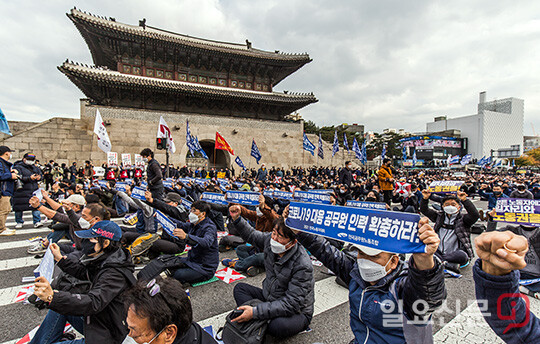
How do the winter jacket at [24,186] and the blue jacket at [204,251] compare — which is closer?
the blue jacket at [204,251]

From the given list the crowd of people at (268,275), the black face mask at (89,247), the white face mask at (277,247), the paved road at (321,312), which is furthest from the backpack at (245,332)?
the black face mask at (89,247)

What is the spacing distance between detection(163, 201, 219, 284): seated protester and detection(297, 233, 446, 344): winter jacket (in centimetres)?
255

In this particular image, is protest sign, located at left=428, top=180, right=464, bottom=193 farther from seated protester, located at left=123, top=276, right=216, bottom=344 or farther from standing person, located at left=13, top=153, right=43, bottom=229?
standing person, located at left=13, top=153, right=43, bottom=229

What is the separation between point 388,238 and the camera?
1663 millimetres

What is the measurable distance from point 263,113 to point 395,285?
25.2 m

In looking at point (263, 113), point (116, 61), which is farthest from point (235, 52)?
point (116, 61)

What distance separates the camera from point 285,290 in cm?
270

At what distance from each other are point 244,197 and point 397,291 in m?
3.31

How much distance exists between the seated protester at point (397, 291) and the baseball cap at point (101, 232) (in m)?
2.17

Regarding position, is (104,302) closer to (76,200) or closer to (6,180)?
(76,200)

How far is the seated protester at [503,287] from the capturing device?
108cm

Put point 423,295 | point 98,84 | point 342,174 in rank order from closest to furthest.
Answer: point 423,295, point 342,174, point 98,84

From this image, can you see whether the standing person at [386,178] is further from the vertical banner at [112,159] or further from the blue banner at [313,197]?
the vertical banner at [112,159]

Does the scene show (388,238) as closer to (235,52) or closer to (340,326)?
(340,326)
